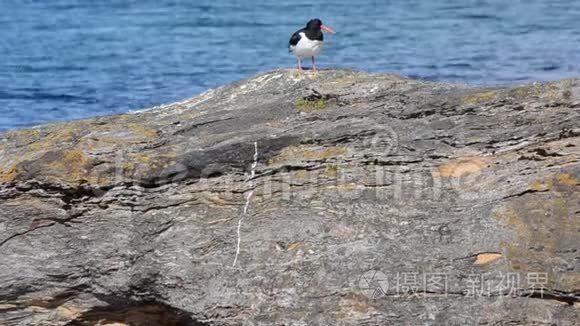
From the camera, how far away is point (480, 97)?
963cm

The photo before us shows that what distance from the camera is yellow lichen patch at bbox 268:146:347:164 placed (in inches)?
373

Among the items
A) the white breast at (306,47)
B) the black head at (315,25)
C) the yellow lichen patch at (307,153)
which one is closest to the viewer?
the yellow lichen patch at (307,153)

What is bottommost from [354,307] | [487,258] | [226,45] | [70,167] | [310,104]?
[226,45]

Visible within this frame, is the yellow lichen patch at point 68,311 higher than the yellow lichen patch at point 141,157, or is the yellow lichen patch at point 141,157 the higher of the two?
the yellow lichen patch at point 141,157

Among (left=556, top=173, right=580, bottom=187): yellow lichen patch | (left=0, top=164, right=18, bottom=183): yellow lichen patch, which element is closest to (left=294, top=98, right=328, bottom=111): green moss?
(left=556, top=173, right=580, bottom=187): yellow lichen patch

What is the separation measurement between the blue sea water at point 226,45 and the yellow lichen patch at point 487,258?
1582cm

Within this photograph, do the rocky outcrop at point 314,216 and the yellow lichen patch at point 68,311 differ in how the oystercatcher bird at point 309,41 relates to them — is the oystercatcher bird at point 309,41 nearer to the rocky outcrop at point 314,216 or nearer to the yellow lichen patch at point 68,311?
the rocky outcrop at point 314,216

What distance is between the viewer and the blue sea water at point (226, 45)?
2600 centimetres

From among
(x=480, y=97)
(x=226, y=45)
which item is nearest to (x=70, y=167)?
(x=480, y=97)

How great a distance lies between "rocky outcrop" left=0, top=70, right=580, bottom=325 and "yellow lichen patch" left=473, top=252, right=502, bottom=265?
12mm

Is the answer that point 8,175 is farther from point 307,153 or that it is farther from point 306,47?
point 306,47

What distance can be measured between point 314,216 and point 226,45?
78.8 feet

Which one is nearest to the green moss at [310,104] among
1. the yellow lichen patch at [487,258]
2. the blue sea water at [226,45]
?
the yellow lichen patch at [487,258]

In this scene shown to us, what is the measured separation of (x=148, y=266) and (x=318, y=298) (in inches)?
70.0
